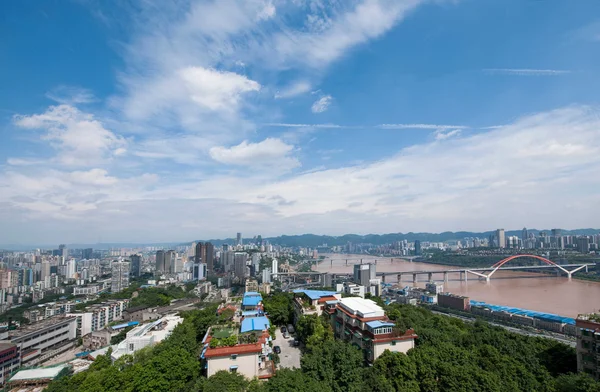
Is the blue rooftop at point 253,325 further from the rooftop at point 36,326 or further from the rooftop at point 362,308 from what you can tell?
the rooftop at point 36,326

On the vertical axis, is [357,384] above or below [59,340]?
above

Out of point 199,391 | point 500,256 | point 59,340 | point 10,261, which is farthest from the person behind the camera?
point 10,261

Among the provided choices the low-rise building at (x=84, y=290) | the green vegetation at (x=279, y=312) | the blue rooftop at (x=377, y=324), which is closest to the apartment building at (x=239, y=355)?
the blue rooftop at (x=377, y=324)

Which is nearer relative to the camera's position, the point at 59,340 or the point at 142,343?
the point at 142,343

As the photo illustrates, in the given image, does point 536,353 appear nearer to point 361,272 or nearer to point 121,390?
point 121,390

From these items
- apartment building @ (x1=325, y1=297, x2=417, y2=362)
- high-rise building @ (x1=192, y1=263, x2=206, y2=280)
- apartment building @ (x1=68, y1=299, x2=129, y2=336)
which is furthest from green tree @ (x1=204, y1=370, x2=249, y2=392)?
high-rise building @ (x1=192, y1=263, x2=206, y2=280)

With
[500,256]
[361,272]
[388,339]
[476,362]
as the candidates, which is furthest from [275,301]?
[500,256]

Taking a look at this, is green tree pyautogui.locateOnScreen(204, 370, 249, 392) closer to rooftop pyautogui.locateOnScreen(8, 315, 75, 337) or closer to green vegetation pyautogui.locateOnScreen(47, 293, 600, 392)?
green vegetation pyautogui.locateOnScreen(47, 293, 600, 392)
